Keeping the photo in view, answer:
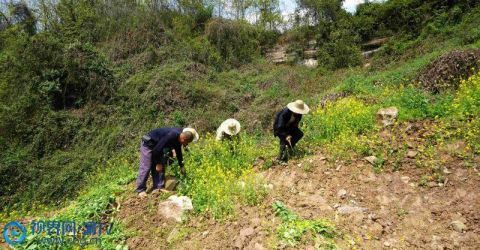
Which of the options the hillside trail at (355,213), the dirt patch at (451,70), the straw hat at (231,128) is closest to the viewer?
the hillside trail at (355,213)

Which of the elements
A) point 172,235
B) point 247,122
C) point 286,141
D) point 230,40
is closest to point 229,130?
point 286,141

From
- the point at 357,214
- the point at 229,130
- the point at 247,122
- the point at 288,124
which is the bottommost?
the point at 357,214

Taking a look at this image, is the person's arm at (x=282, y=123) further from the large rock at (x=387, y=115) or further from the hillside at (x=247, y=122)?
the large rock at (x=387, y=115)

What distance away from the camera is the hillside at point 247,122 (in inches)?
185

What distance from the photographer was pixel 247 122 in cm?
1077

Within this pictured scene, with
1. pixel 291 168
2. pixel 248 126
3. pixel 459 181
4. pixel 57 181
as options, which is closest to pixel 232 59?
pixel 248 126

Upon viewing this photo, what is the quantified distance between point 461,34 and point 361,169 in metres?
7.85

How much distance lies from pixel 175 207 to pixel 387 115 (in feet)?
14.6

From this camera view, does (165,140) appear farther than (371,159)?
No

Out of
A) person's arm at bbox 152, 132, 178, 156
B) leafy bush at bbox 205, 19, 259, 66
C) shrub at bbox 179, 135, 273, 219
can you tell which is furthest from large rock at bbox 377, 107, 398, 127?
leafy bush at bbox 205, 19, 259, 66

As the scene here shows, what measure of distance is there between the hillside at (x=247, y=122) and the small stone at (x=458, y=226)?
0.04 ft

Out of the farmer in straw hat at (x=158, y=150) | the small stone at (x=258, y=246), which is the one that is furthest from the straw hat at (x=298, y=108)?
the small stone at (x=258, y=246)

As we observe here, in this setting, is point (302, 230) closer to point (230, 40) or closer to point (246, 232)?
point (246, 232)

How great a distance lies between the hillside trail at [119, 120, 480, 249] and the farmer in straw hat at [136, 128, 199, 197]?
1.01 feet
